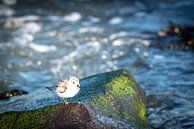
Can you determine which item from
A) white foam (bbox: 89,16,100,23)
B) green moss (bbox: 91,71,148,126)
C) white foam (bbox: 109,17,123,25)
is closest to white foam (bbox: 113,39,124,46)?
white foam (bbox: 109,17,123,25)

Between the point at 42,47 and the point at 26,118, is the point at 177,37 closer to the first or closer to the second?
the point at 42,47

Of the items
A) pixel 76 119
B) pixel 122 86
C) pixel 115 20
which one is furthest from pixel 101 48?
pixel 76 119

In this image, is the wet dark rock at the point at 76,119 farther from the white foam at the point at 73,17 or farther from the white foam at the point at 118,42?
the white foam at the point at 73,17

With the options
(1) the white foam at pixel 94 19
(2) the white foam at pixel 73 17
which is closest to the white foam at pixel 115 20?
(1) the white foam at pixel 94 19

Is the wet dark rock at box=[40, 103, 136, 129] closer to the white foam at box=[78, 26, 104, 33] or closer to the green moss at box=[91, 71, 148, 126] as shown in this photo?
the green moss at box=[91, 71, 148, 126]

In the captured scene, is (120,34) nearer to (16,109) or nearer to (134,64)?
(134,64)
